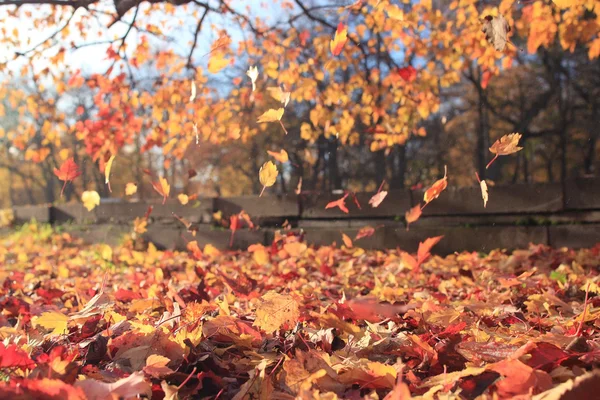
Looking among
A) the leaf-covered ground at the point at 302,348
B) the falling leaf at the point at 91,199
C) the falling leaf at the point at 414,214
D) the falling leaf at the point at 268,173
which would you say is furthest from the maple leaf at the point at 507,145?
the falling leaf at the point at 91,199

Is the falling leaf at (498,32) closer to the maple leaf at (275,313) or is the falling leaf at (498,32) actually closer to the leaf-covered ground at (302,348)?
the leaf-covered ground at (302,348)

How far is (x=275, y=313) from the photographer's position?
154 cm

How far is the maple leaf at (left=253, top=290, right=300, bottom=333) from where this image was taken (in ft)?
4.92

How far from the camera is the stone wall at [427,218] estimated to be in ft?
16.4

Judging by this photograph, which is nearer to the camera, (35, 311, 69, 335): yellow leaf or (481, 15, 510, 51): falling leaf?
(35, 311, 69, 335): yellow leaf

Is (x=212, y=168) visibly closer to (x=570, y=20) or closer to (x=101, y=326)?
(x=570, y=20)

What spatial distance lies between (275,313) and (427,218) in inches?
176

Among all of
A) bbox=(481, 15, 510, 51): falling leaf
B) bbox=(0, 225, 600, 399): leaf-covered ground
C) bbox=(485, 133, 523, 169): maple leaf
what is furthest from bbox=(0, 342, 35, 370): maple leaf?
bbox=(481, 15, 510, 51): falling leaf

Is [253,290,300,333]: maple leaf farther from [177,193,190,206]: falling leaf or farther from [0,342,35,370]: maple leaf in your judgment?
[177,193,190,206]: falling leaf

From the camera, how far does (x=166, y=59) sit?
734cm

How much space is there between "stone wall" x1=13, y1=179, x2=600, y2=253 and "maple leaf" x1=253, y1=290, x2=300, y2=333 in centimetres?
336

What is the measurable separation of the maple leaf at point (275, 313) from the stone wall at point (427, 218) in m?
3.36

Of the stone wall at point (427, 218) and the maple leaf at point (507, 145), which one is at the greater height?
the maple leaf at point (507, 145)

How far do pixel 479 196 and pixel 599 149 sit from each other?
16358mm
